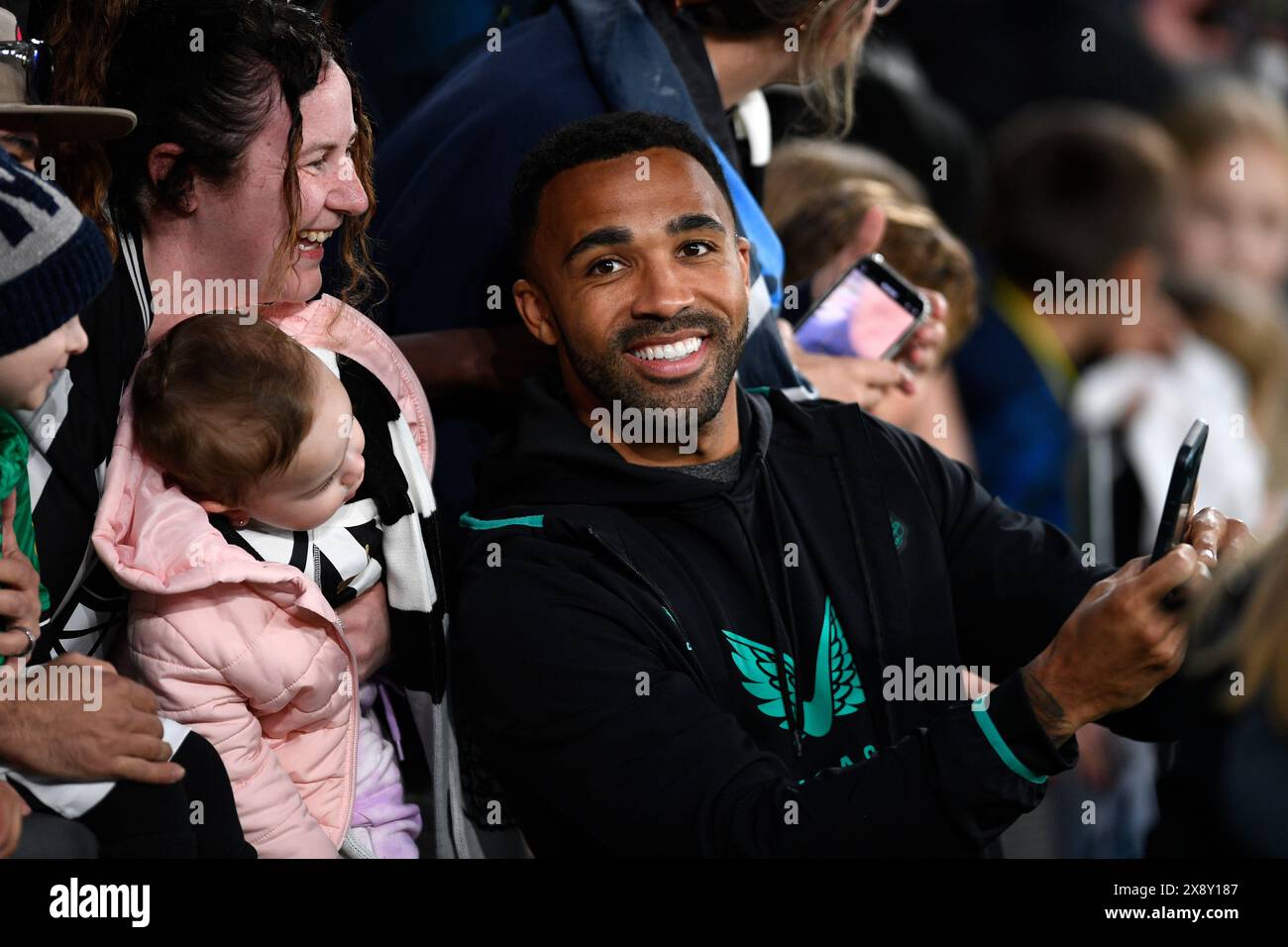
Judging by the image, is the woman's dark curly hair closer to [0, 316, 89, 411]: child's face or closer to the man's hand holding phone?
[0, 316, 89, 411]: child's face

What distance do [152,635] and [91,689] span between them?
0.33 feet

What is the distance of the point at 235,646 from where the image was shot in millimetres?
1814

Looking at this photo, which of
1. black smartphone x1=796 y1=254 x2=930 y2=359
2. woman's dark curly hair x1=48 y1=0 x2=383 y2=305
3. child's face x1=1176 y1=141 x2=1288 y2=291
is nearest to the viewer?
woman's dark curly hair x1=48 y1=0 x2=383 y2=305

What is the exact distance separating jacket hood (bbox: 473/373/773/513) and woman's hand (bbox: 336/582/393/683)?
18 cm

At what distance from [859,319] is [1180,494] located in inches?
34.8

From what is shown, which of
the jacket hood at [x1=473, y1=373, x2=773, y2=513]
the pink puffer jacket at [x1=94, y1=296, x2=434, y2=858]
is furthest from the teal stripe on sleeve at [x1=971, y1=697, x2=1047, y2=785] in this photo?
the pink puffer jacket at [x1=94, y1=296, x2=434, y2=858]

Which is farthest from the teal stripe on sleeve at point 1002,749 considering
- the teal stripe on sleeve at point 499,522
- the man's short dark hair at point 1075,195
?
the man's short dark hair at point 1075,195

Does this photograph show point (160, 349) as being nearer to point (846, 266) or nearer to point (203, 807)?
point (203, 807)

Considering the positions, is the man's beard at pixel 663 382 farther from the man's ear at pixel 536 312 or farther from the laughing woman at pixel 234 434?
the laughing woman at pixel 234 434

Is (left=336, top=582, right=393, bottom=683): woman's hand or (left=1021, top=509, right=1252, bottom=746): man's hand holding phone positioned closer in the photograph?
(left=1021, top=509, right=1252, bottom=746): man's hand holding phone

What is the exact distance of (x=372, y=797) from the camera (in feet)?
6.64

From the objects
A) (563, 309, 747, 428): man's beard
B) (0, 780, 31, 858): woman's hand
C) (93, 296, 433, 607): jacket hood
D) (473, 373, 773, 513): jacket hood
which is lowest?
(0, 780, 31, 858): woman's hand

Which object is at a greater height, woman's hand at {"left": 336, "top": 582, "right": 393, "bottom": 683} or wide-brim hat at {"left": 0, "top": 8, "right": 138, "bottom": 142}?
wide-brim hat at {"left": 0, "top": 8, "right": 138, "bottom": 142}

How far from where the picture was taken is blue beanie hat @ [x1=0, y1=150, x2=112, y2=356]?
1.63m
